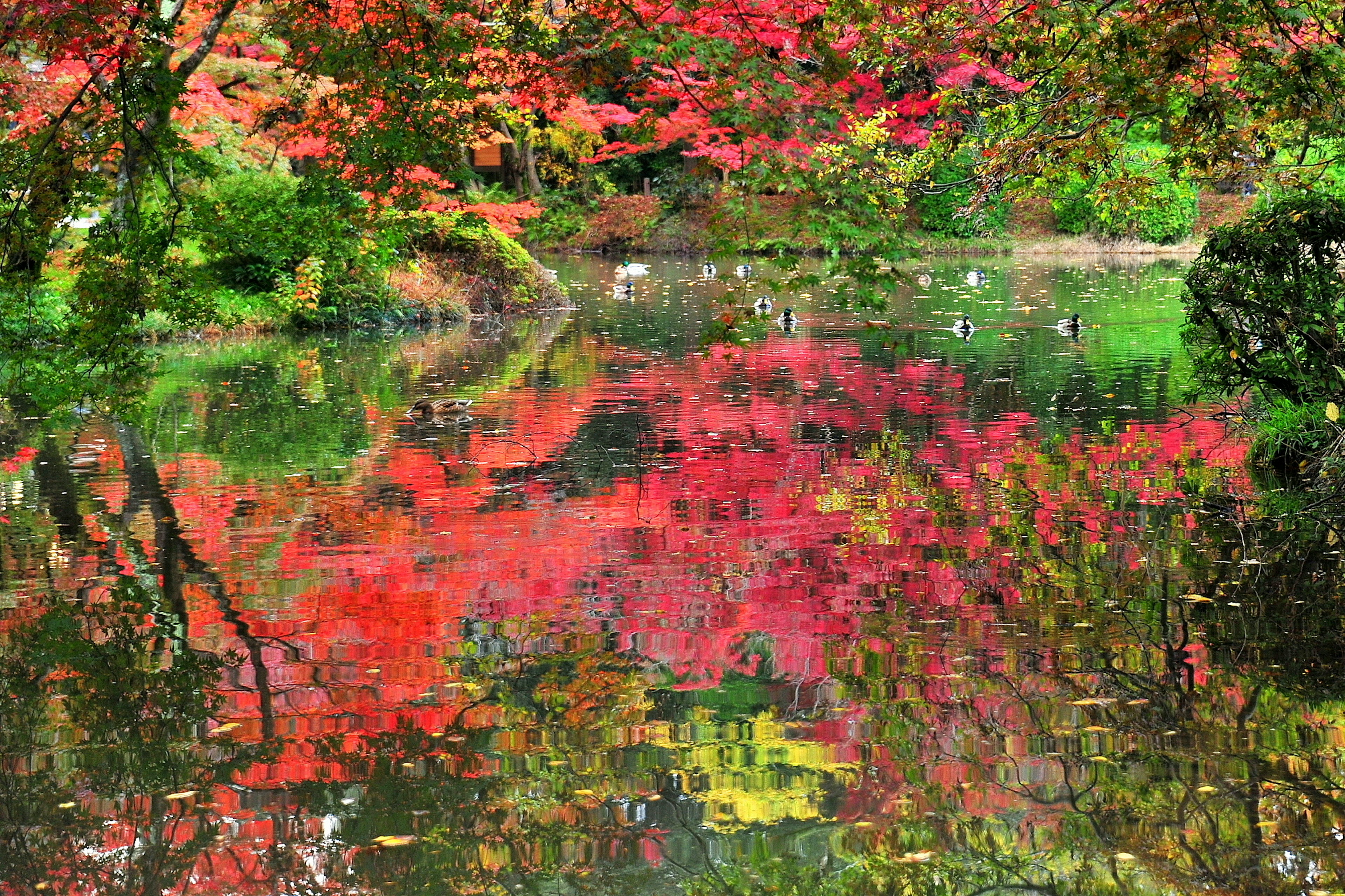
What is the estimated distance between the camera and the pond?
190 inches

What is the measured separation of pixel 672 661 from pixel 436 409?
8.65 meters

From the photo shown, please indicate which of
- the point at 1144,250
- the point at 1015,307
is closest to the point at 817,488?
the point at 1015,307

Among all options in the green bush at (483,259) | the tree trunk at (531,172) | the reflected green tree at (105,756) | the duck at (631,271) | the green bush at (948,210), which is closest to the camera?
the reflected green tree at (105,756)

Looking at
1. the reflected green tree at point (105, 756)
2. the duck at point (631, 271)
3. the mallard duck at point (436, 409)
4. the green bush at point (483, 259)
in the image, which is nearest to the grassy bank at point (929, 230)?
the duck at point (631, 271)

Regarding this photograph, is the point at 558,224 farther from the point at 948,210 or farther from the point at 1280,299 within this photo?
the point at 1280,299

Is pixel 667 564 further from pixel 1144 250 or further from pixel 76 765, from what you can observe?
pixel 1144 250

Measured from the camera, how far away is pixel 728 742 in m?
5.74

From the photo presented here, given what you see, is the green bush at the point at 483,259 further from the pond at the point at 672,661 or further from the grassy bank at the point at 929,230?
the grassy bank at the point at 929,230

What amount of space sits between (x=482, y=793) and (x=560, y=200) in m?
45.9

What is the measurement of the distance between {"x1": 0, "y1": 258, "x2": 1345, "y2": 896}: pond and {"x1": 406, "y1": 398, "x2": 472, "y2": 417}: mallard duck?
0.65 meters

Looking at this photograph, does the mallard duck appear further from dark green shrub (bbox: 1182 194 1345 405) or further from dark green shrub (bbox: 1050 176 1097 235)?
dark green shrub (bbox: 1050 176 1097 235)

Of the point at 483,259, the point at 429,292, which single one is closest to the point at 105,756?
the point at 429,292

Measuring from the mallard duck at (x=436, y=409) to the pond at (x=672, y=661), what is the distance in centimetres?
65

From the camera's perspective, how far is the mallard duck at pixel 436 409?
49.0 feet
